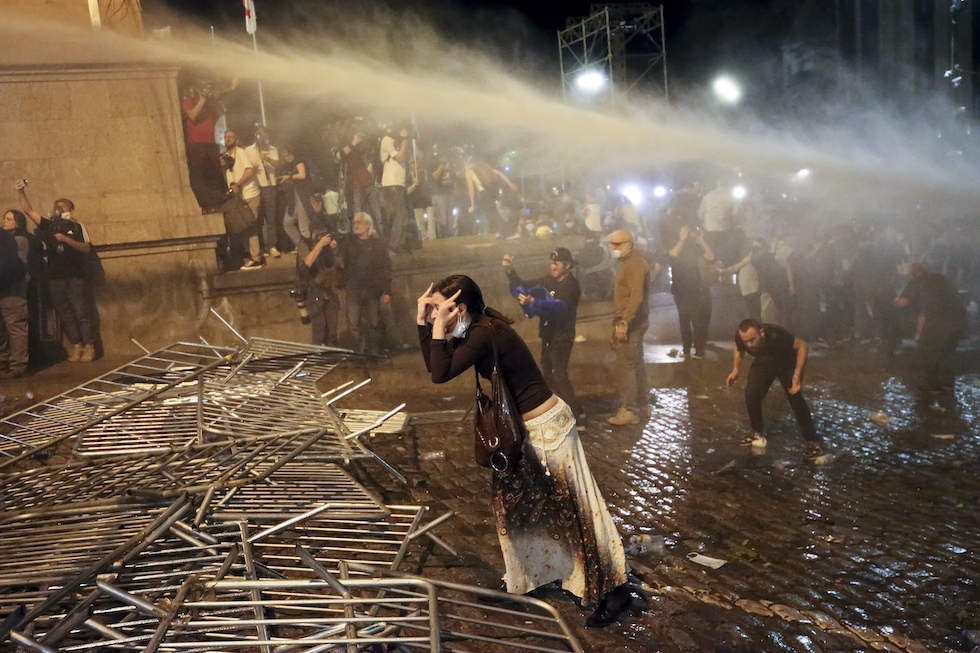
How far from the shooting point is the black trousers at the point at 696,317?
11.4 meters

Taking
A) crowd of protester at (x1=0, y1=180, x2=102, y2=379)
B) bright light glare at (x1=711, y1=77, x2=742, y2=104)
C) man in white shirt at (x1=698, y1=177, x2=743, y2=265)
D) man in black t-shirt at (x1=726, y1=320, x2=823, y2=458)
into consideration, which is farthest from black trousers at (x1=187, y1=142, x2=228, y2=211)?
bright light glare at (x1=711, y1=77, x2=742, y2=104)

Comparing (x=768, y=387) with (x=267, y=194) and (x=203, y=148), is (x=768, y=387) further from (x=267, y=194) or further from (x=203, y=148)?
(x=203, y=148)

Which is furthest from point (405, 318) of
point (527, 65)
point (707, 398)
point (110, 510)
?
point (527, 65)

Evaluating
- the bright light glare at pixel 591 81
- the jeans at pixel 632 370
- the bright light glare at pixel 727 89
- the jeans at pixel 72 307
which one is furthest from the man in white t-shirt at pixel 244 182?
the bright light glare at pixel 727 89

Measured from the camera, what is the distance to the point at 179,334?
1074cm

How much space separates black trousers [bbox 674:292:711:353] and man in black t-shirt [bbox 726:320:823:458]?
379cm

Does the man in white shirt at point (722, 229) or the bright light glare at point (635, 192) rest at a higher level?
the bright light glare at point (635, 192)

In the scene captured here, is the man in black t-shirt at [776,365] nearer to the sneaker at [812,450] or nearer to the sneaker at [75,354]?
the sneaker at [812,450]

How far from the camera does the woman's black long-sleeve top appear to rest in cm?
406

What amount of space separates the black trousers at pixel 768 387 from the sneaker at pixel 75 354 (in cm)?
801

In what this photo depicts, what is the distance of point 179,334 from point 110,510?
691 centimetres

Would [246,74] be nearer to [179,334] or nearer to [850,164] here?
[179,334]

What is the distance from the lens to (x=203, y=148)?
11961 millimetres

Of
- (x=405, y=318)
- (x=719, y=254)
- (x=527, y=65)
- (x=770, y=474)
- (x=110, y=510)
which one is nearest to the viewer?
(x=110, y=510)
